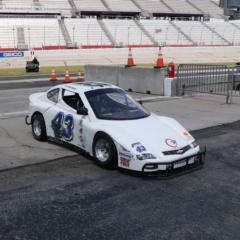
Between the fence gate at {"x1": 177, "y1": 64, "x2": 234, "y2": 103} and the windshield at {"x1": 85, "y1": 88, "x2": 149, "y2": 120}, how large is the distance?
8770mm

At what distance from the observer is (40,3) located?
54844 mm

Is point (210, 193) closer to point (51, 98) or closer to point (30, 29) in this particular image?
point (51, 98)

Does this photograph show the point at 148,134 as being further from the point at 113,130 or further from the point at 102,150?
the point at 102,150

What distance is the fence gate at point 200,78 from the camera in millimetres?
16625

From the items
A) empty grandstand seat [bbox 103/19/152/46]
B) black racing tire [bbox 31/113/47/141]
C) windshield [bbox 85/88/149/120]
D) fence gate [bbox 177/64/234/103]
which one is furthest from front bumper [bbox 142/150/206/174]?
empty grandstand seat [bbox 103/19/152/46]

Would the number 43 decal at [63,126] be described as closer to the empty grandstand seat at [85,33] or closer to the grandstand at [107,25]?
the grandstand at [107,25]

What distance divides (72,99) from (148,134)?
198cm

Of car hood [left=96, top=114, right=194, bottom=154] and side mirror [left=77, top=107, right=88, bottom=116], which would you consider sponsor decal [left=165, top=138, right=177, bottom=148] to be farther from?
side mirror [left=77, top=107, right=88, bottom=116]

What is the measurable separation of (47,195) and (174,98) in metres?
10.8

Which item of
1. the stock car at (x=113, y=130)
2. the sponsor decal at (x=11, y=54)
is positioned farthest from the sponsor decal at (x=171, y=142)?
the sponsor decal at (x=11, y=54)

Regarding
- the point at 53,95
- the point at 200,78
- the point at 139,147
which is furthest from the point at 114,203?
the point at 200,78

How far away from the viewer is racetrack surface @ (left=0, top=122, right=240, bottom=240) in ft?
15.8

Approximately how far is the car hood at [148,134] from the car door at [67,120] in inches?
27.9

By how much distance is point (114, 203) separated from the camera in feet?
18.6
